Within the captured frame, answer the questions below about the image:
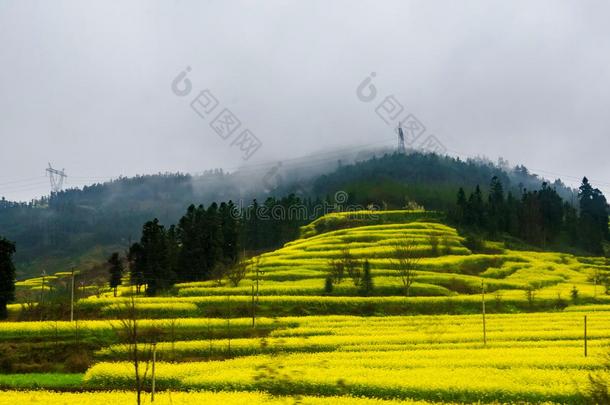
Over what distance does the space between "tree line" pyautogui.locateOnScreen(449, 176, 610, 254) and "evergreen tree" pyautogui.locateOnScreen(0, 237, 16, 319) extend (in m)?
111

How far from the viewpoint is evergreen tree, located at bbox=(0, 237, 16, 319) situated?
6150cm

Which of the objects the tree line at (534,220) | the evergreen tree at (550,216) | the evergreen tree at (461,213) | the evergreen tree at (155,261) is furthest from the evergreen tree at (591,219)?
the evergreen tree at (155,261)

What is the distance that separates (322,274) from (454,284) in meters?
21.5

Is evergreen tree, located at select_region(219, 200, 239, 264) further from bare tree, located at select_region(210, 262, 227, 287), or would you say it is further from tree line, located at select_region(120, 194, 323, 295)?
bare tree, located at select_region(210, 262, 227, 287)

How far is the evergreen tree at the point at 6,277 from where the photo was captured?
61.5 meters

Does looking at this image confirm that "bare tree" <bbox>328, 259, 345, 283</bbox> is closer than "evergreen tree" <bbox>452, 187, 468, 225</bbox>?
Yes

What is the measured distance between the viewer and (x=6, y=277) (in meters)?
62.8

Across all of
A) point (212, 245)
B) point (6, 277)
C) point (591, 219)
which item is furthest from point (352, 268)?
point (591, 219)

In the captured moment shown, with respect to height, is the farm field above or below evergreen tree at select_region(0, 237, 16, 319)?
below

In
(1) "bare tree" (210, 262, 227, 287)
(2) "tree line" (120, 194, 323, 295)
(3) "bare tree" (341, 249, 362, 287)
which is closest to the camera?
(3) "bare tree" (341, 249, 362, 287)

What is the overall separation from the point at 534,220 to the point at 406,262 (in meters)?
83.6

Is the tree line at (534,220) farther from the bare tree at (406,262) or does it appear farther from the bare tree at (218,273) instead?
the bare tree at (218,273)

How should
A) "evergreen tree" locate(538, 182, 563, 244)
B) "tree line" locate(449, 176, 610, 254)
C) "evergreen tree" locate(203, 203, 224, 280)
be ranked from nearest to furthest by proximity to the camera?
"evergreen tree" locate(203, 203, 224, 280)
"tree line" locate(449, 176, 610, 254)
"evergreen tree" locate(538, 182, 563, 244)

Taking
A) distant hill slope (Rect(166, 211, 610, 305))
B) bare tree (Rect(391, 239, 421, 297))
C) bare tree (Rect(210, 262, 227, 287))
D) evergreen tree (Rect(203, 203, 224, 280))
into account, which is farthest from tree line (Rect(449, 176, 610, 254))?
bare tree (Rect(210, 262, 227, 287))
